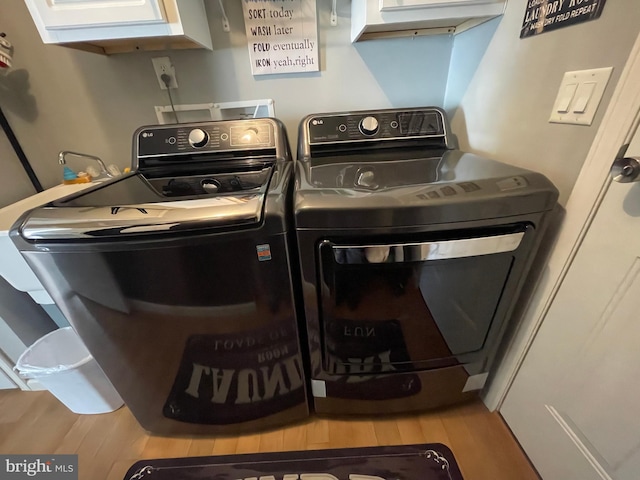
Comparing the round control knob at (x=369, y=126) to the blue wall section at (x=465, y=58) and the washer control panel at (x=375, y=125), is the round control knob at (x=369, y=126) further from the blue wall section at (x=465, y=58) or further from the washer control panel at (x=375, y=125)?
the blue wall section at (x=465, y=58)

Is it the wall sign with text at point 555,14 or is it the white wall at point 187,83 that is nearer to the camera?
the wall sign with text at point 555,14

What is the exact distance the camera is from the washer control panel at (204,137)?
1154 mm

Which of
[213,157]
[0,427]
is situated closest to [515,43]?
[213,157]

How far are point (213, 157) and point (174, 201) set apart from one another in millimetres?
496

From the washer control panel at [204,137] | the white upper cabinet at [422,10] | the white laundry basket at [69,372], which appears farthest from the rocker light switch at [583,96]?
the white laundry basket at [69,372]

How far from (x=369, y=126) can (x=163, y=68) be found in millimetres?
967

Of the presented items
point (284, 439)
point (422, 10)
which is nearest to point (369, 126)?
point (422, 10)

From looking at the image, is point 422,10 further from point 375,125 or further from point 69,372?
point 69,372

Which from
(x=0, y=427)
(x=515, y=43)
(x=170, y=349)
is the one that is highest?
(x=515, y=43)

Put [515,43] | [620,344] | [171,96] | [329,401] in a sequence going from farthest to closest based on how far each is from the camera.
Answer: [171,96] < [329,401] < [515,43] < [620,344]

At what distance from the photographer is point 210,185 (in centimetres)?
93

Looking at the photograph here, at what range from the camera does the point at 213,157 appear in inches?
46.0

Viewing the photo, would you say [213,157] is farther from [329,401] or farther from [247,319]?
[329,401]

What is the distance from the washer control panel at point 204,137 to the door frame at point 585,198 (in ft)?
3.28
